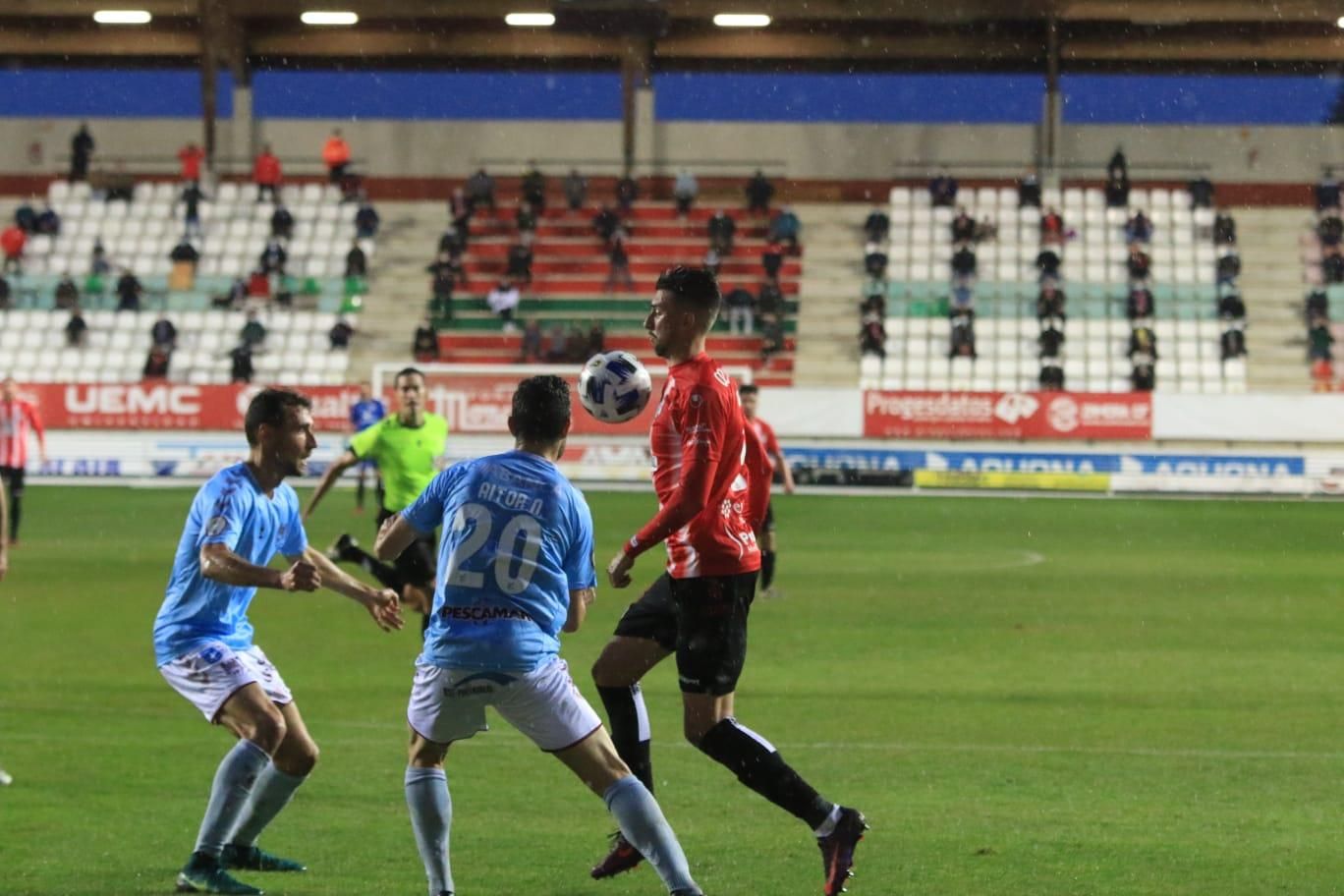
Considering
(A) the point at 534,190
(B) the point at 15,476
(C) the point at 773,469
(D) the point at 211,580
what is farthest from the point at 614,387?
(A) the point at 534,190

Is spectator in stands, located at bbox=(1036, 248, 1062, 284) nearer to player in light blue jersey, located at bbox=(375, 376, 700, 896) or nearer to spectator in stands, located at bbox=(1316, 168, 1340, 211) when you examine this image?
spectator in stands, located at bbox=(1316, 168, 1340, 211)

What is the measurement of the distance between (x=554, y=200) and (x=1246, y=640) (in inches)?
1311

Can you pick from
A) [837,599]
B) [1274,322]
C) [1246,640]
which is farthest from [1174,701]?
[1274,322]

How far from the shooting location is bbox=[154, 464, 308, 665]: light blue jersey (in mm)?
6867

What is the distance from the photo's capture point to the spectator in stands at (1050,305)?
135 ft

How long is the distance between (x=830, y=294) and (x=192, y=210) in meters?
15.9

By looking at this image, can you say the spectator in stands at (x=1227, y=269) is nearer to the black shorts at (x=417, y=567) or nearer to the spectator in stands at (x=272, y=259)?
the spectator in stands at (x=272, y=259)

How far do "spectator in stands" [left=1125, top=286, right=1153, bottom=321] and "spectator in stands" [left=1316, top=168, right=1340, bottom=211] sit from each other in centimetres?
589

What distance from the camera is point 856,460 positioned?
34.1 meters

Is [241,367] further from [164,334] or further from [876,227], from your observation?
[876,227]

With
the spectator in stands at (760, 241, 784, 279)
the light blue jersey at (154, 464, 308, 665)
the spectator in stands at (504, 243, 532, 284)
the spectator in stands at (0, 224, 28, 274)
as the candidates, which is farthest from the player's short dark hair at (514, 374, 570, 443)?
the spectator in stands at (0, 224, 28, 274)

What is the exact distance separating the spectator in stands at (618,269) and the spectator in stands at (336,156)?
8.09 meters

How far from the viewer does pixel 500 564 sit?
5871 mm

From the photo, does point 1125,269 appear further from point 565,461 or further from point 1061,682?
point 1061,682
